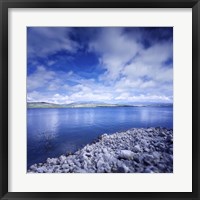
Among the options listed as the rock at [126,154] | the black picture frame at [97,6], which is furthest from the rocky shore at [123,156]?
the black picture frame at [97,6]

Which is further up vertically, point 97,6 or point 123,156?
point 97,6

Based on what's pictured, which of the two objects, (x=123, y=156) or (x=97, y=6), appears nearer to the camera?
(x=97, y=6)

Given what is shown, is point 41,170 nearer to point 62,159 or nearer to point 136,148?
point 62,159

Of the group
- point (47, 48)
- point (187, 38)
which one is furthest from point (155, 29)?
point (47, 48)

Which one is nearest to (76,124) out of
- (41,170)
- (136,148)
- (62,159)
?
(62,159)

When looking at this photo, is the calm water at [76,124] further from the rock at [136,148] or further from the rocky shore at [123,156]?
the rock at [136,148]

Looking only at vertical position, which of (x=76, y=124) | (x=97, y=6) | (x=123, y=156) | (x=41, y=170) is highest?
(x=97, y=6)

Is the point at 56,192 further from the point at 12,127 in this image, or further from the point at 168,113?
the point at 168,113
